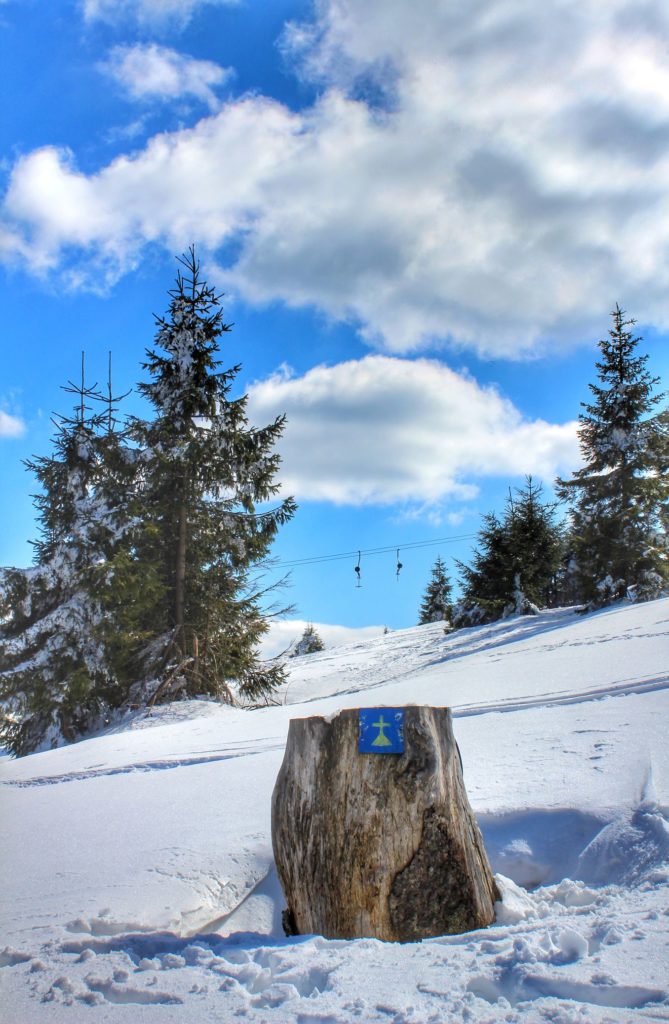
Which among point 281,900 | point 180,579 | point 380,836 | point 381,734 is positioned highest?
point 180,579

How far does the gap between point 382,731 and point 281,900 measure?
4.66 feet

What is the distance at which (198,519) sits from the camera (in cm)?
1633

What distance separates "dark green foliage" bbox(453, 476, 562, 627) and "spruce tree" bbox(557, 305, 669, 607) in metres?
5.44

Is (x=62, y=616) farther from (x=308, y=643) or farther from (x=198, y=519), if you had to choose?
(x=308, y=643)

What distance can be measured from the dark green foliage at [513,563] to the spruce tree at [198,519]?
13.1m

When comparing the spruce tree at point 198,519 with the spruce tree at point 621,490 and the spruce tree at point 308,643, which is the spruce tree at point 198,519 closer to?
the spruce tree at point 621,490

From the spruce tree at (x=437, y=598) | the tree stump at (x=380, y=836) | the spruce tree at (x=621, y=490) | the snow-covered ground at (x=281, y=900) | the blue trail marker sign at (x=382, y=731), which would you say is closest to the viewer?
the snow-covered ground at (x=281, y=900)

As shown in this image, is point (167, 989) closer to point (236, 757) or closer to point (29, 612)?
point (236, 757)

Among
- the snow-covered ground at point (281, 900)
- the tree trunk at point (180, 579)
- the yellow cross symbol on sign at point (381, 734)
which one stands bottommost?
the snow-covered ground at point (281, 900)

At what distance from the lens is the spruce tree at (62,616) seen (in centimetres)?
1420

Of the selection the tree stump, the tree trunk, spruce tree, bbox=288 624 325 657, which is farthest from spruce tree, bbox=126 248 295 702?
spruce tree, bbox=288 624 325 657

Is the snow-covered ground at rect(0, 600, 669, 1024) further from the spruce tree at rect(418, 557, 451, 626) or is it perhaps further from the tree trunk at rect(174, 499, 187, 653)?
the spruce tree at rect(418, 557, 451, 626)

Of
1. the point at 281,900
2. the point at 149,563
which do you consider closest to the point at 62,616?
the point at 149,563

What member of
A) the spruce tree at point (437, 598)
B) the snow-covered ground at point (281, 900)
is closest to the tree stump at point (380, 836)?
the snow-covered ground at point (281, 900)
